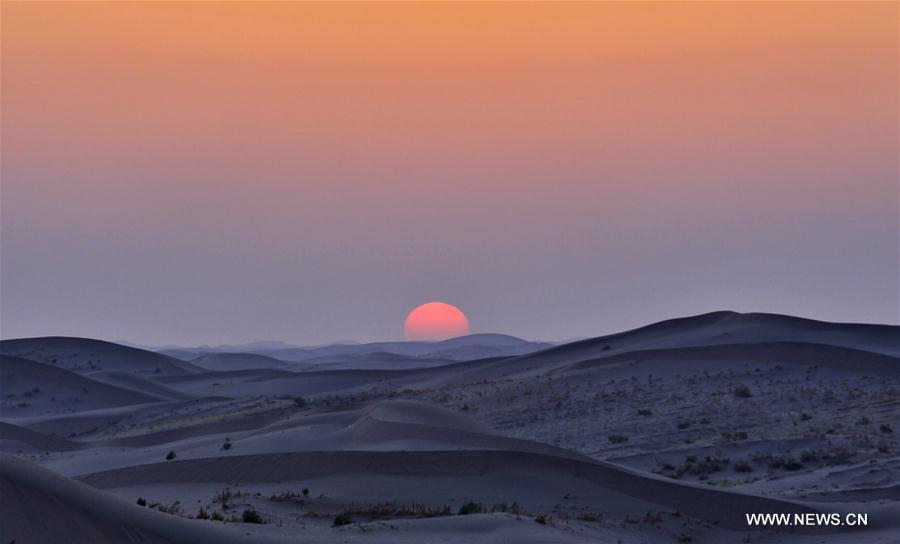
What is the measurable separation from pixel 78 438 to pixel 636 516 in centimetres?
2908

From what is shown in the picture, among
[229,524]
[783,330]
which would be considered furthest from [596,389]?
[229,524]

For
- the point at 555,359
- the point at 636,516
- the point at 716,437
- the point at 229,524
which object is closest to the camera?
the point at 229,524

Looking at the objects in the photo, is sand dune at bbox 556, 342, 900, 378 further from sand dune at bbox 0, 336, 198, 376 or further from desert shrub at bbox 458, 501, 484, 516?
sand dune at bbox 0, 336, 198, 376

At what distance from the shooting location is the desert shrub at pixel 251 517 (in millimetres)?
15656

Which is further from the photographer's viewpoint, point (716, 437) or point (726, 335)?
point (726, 335)

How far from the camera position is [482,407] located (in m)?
40.1

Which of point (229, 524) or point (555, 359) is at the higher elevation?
point (555, 359)

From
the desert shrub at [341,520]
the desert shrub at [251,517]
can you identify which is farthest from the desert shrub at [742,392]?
the desert shrub at [251,517]

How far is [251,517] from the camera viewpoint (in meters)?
15.8

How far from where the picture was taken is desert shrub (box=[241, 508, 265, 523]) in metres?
15.7

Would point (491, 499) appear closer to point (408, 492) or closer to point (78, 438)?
point (408, 492)

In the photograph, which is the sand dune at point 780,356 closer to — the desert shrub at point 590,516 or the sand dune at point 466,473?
the sand dune at point 466,473

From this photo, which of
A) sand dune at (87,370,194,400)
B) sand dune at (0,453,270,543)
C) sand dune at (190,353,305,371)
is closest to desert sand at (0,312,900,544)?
sand dune at (0,453,270,543)

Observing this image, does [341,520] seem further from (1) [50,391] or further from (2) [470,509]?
(1) [50,391]
